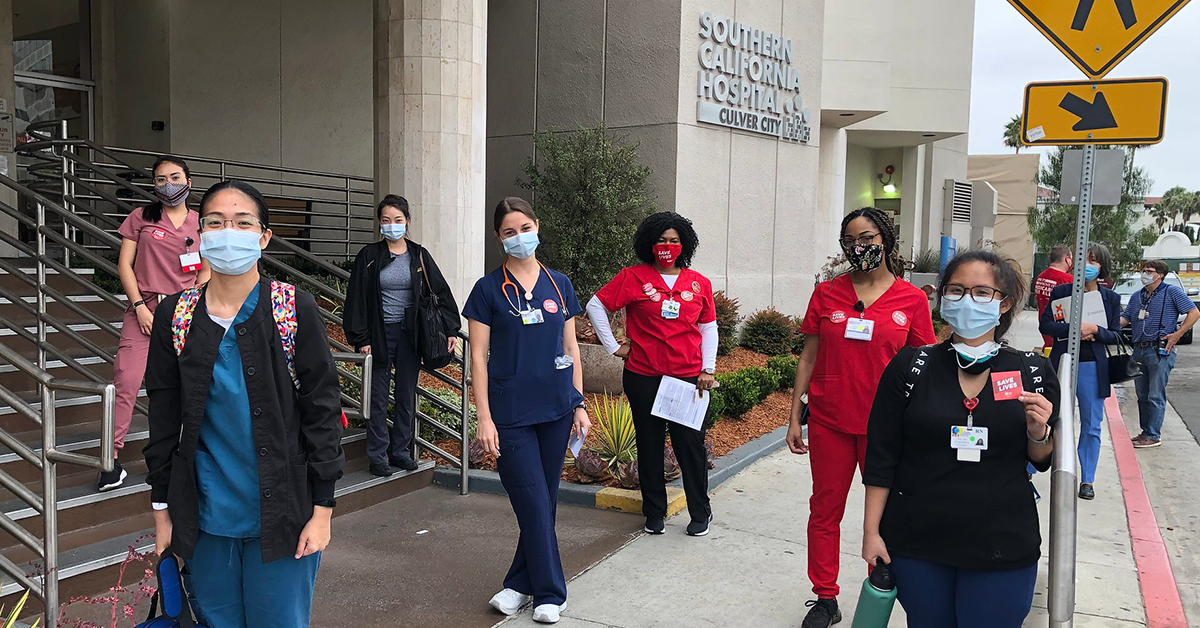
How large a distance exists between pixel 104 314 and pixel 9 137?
553 cm

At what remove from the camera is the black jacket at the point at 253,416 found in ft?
9.30

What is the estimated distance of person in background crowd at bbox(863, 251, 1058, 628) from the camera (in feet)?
9.94

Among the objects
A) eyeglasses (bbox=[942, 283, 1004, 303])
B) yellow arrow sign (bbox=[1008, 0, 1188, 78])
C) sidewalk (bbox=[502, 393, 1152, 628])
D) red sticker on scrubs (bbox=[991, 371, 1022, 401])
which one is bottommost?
sidewalk (bbox=[502, 393, 1152, 628])

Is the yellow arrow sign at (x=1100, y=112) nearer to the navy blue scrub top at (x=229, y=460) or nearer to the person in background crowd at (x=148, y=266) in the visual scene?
the navy blue scrub top at (x=229, y=460)

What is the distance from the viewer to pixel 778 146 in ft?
50.1

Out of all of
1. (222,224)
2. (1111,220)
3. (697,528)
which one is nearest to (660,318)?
(697,528)

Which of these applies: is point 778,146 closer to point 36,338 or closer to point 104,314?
point 104,314

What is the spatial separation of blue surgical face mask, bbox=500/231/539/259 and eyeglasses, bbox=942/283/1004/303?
2.19m

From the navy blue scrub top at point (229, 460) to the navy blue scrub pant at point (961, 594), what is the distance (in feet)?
7.12

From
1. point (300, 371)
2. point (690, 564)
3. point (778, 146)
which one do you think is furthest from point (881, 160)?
point (300, 371)

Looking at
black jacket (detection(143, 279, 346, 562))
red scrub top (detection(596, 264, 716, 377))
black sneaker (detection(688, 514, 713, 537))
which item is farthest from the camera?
black sneaker (detection(688, 514, 713, 537))

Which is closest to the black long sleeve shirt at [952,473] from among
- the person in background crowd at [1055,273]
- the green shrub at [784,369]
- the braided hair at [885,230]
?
the braided hair at [885,230]

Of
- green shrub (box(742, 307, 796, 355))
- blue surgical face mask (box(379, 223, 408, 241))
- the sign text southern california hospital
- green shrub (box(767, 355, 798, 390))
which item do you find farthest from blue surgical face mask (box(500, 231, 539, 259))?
green shrub (box(742, 307, 796, 355))

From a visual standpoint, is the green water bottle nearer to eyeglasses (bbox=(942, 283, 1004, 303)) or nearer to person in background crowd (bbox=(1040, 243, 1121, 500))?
eyeglasses (bbox=(942, 283, 1004, 303))
